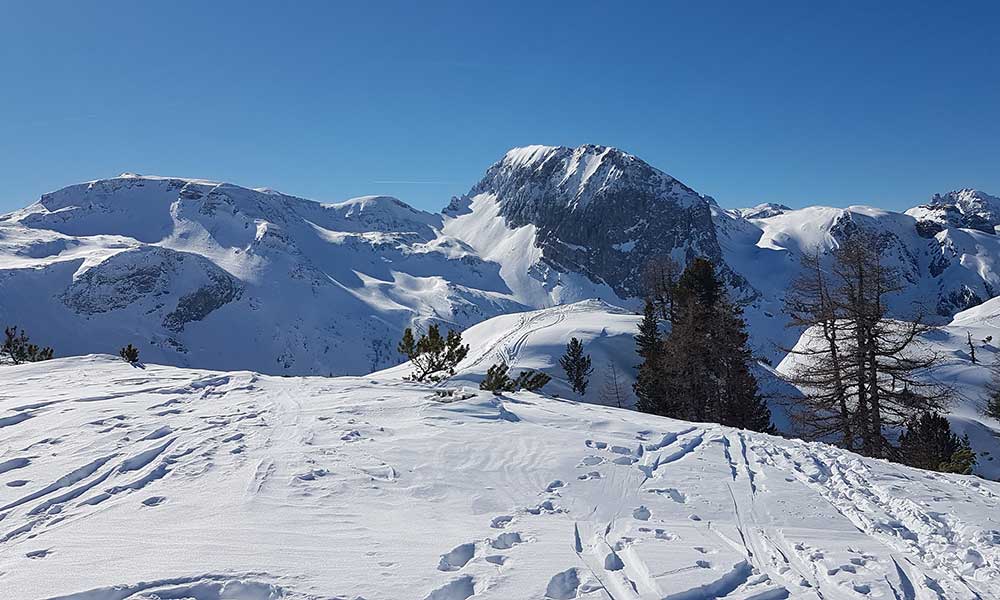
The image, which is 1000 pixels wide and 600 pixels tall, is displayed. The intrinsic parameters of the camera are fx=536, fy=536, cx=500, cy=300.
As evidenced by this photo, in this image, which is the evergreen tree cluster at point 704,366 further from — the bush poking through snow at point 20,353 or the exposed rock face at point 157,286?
the exposed rock face at point 157,286

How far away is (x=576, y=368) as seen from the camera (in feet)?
105

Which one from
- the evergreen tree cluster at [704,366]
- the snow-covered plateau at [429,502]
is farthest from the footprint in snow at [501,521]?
the evergreen tree cluster at [704,366]

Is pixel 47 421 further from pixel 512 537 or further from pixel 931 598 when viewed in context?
pixel 931 598

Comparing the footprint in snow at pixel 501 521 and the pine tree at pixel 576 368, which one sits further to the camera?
the pine tree at pixel 576 368

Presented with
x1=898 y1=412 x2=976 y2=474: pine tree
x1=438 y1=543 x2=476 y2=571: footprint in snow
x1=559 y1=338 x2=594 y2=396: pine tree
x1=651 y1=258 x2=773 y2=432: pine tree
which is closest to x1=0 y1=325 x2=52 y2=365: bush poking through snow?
x1=438 y1=543 x2=476 y2=571: footprint in snow

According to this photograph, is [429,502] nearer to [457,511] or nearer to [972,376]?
[457,511]

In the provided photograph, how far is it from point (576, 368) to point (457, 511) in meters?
26.4

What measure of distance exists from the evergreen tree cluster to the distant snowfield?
36.5 ft

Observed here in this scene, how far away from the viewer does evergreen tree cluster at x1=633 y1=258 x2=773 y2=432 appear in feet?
70.3

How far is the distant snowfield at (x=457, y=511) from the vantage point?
14.8 feet

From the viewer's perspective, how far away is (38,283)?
135m

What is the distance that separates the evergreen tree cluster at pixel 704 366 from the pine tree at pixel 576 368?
22.7 feet

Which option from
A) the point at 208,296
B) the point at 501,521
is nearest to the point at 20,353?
the point at 501,521

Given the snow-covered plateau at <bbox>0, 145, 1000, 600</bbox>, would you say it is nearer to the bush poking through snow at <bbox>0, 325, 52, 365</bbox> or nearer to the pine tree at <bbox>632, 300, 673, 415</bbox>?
the bush poking through snow at <bbox>0, 325, 52, 365</bbox>
